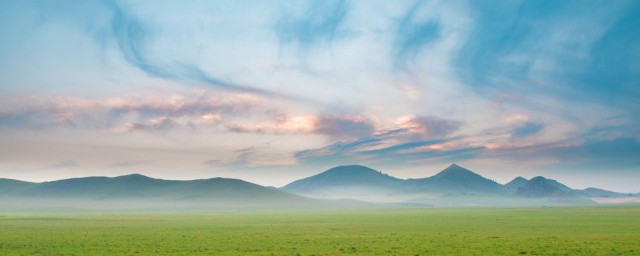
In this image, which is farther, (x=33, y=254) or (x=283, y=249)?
(x=283, y=249)

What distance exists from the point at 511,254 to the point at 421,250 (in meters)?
6.85

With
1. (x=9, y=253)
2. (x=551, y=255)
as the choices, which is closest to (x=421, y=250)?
(x=551, y=255)

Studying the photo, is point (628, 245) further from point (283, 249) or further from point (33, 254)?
point (33, 254)

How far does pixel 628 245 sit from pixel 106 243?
1913 inches

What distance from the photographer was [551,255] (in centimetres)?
3838

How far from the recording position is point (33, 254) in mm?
40500

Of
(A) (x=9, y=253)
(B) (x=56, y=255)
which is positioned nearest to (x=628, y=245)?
(B) (x=56, y=255)

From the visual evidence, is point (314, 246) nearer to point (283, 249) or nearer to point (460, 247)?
point (283, 249)

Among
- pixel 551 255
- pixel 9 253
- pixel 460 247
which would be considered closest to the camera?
pixel 551 255

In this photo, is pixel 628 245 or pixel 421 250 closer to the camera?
pixel 421 250

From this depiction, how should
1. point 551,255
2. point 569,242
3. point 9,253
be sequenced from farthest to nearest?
point 569,242 → point 9,253 → point 551,255

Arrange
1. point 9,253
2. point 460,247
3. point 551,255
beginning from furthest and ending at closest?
point 460,247 < point 9,253 < point 551,255

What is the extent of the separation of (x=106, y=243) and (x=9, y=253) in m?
10.6

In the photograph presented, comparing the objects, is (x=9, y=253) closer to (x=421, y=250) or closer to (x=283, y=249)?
(x=283, y=249)
